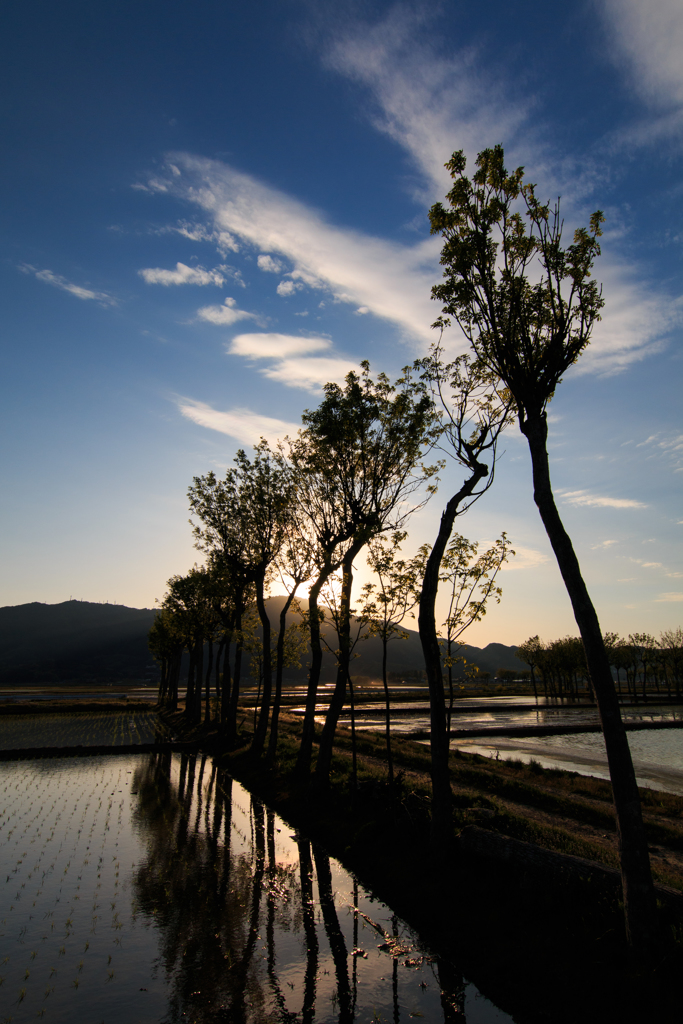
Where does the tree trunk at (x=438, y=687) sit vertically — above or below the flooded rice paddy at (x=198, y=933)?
above

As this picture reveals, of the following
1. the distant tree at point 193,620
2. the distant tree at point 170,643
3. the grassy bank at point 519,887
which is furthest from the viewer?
the distant tree at point 170,643

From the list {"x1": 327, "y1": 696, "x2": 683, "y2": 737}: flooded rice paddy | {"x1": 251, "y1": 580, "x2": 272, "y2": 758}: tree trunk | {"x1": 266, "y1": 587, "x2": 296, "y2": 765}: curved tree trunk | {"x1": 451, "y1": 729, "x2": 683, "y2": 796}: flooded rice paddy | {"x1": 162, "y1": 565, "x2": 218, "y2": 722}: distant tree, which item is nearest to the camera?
{"x1": 266, "y1": 587, "x2": 296, "y2": 765}: curved tree trunk

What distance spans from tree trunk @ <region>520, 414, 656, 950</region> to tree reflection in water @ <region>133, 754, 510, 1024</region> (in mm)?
3373

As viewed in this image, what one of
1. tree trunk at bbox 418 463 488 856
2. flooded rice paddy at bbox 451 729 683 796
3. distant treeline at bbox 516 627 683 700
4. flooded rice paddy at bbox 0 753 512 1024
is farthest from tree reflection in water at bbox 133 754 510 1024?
distant treeline at bbox 516 627 683 700

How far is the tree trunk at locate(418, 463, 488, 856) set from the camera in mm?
16469

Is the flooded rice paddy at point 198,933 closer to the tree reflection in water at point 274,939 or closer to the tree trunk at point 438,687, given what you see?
the tree reflection in water at point 274,939

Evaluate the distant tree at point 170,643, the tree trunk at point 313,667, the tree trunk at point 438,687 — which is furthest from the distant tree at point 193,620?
the tree trunk at point 438,687

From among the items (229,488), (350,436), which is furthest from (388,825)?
(229,488)

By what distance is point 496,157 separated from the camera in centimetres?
1401

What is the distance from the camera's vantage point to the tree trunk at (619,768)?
10.3m

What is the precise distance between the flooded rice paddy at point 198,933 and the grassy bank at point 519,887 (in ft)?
2.59

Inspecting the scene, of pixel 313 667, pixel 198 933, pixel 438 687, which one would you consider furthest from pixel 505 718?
pixel 198 933

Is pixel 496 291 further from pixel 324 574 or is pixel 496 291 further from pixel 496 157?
pixel 324 574

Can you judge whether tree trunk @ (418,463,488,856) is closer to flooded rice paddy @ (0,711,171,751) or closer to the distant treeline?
flooded rice paddy @ (0,711,171,751)
